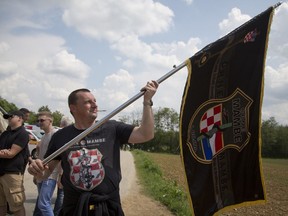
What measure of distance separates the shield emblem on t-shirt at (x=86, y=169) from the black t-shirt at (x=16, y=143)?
2.46 metres

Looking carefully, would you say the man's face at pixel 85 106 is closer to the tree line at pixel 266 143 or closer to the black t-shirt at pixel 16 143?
the black t-shirt at pixel 16 143

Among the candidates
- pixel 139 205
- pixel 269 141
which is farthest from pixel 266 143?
pixel 139 205

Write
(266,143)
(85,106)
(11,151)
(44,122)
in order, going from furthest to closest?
(266,143), (44,122), (11,151), (85,106)

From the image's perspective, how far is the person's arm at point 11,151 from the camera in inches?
198

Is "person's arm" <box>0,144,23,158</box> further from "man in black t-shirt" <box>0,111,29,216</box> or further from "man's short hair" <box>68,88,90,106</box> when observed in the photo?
"man's short hair" <box>68,88,90,106</box>

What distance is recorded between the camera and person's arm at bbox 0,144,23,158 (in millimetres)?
5035

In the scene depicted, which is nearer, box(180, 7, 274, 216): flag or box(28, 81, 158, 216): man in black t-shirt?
box(28, 81, 158, 216): man in black t-shirt

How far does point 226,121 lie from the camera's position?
3.19m

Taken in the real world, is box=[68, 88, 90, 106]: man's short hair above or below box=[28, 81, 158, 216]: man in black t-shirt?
above

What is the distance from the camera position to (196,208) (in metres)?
3.23

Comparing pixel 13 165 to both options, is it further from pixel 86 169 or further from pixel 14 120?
pixel 86 169

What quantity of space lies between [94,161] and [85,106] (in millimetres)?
564

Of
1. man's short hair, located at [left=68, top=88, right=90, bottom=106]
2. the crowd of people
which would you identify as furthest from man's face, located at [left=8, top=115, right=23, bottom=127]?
man's short hair, located at [left=68, top=88, right=90, bottom=106]

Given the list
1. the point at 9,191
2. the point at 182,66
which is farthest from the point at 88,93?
the point at 9,191
